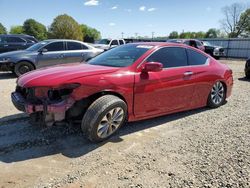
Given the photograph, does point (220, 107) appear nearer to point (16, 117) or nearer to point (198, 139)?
point (198, 139)

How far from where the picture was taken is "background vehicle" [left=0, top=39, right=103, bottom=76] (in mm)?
9383

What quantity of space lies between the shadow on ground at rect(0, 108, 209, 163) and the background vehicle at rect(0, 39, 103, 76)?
529 cm

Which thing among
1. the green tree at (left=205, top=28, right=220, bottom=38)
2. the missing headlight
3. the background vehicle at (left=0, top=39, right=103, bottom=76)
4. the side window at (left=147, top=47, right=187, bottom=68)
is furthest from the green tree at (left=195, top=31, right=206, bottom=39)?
the missing headlight

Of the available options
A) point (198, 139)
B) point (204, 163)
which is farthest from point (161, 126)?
point (204, 163)

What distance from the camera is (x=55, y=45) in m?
9.99

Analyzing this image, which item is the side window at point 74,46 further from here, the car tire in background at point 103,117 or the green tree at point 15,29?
the green tree at point 15,29

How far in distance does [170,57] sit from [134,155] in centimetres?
216

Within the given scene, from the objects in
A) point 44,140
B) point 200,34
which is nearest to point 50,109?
point 44,140

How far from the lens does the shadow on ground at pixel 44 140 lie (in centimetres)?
348

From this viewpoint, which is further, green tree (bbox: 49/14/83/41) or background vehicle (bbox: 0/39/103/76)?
green tree (bbox: 49/14/83/41)

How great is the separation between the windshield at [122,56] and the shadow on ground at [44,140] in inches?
44.9

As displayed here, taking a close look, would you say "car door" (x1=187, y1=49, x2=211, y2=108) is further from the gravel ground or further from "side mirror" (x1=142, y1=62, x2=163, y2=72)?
"side mirror" (x1=142, y1=62, x2=163, y2=72)

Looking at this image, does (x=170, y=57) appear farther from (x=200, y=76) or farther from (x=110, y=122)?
(x=110, y=122)

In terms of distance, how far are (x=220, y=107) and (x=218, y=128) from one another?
1453mm
